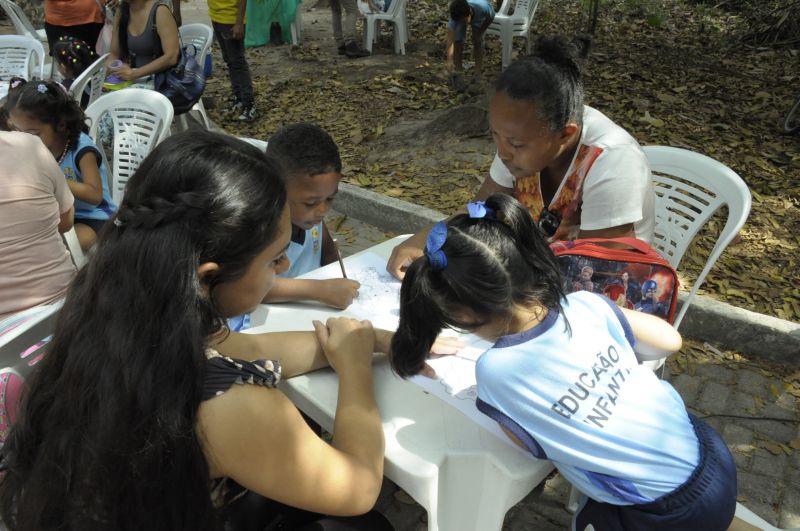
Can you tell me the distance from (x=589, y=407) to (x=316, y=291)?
0.83 metres

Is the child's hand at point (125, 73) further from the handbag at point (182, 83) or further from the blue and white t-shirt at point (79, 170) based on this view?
the blue and white t-shirt at point (79, 170)

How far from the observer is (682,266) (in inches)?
131

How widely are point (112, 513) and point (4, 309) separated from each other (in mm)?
1363

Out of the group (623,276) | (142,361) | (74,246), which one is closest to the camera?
(142,361)

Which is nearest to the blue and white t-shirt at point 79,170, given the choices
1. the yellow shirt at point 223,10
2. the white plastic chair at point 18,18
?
the yellow shirt at point 223,10

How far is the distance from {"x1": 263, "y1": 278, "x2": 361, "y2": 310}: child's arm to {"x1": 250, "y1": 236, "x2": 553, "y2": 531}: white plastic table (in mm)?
392

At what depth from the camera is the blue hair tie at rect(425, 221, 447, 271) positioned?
1201 millimetres

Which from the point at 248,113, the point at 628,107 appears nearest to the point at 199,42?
the point at 248,113

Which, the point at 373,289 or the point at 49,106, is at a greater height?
the point at 49,106

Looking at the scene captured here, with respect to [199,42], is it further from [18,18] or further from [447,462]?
[447,462]

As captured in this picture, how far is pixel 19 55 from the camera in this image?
193 inches

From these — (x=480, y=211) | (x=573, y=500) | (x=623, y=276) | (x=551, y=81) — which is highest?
(x=551, y=81)

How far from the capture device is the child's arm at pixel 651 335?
1.42 metres

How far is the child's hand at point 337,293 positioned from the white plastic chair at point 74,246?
148 centimetres
